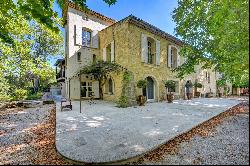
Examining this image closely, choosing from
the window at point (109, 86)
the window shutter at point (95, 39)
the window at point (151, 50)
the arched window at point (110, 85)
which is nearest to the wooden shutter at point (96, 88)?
the window at point (109, 86)

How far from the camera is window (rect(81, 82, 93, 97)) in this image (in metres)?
17.8

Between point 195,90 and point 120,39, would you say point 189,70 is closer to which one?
point 120,39

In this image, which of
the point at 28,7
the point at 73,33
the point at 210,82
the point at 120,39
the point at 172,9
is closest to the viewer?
the point at 28,7

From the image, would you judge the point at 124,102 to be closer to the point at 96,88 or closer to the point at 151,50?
the point at 96,88

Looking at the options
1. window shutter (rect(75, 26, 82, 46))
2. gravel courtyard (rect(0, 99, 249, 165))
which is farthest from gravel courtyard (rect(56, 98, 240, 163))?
window shutter (rect(75, 26, 82, 46))

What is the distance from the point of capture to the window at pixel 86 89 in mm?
17750

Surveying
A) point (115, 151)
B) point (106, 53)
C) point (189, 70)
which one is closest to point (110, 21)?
point (106, 53)

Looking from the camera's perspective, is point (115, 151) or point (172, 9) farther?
point (172, 9)

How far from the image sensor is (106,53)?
56.0 feet

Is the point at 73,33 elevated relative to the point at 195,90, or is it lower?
elevated

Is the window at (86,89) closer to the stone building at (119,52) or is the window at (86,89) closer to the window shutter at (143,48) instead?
the stone building at (119,52)

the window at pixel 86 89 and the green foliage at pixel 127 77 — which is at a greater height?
the green foliage at pixel 127 77

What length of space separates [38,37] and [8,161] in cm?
2534

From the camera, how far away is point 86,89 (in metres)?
17.8
